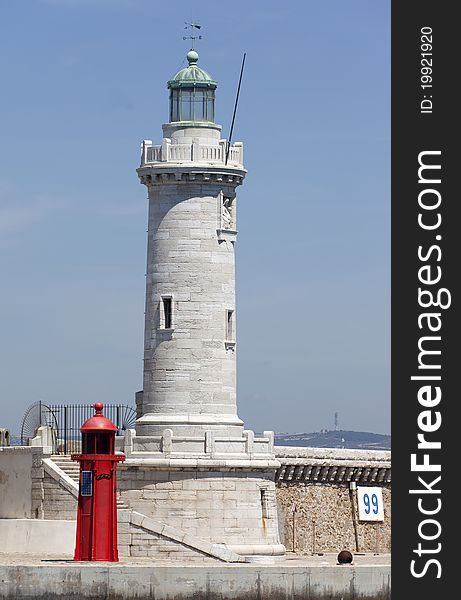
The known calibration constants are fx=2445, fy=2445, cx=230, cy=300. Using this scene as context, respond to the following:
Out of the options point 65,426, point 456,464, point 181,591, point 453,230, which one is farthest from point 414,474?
point 65,426

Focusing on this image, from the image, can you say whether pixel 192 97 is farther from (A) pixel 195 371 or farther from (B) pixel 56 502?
(B) pixel 56 502

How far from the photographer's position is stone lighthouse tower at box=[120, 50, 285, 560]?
49250mm

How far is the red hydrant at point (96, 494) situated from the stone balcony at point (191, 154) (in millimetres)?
8308

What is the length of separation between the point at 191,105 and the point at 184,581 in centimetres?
1220

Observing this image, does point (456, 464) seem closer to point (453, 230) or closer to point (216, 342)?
point (453, 230)

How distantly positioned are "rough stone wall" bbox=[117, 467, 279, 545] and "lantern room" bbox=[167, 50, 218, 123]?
756 cm

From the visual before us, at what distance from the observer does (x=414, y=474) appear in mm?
36719

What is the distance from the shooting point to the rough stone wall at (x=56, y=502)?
4819cm

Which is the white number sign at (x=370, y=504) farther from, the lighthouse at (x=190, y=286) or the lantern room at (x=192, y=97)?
the lantern room at (x=192, y=97)

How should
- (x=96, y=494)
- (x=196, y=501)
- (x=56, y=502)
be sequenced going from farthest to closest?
1. (x=196, y=501)
2. (x=56, y=502)
3. (x=96, y=494)

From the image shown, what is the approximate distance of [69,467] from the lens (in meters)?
49.7

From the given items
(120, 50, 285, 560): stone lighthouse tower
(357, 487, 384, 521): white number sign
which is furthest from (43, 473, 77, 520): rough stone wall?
(357, 487, 384, 521): white number sign

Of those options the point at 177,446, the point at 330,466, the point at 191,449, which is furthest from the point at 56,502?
the point at 330,466

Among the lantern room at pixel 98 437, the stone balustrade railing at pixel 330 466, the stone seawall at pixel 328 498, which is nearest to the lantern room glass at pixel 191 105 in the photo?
the stone balustrade railing at pixel 330 466
